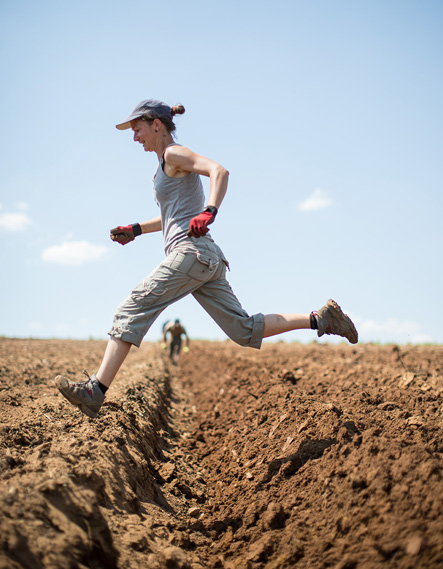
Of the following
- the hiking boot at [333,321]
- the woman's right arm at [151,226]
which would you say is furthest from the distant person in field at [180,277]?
the woman's right arm at [151,226]

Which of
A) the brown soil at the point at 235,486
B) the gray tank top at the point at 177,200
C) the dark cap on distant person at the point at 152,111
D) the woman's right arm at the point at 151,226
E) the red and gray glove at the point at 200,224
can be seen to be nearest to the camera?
Result: the brown soil at the point at 235,486

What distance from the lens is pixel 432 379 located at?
256 inches

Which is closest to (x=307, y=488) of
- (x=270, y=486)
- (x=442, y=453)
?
(x=270, y=486)

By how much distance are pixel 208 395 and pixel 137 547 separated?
6.04 m

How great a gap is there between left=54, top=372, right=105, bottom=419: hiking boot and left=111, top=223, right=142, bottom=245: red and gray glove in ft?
4.69

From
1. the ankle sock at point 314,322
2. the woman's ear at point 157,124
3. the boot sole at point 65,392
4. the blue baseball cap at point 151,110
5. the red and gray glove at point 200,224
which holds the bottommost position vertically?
the boot sole at point 65,392

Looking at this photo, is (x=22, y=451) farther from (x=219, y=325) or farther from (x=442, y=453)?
(x=442, y=453)

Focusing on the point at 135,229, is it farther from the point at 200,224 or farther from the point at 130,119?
the point at 200,224

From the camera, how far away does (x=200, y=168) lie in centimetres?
364

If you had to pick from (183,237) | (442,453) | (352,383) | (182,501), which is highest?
(183,237)

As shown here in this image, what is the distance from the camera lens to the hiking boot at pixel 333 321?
4.03 m

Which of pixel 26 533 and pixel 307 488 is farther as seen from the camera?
pixel 307 488

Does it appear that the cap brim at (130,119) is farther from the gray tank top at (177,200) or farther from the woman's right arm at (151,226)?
the woman's right arm at (151,226)

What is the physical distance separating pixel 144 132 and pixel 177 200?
2.09 feet
